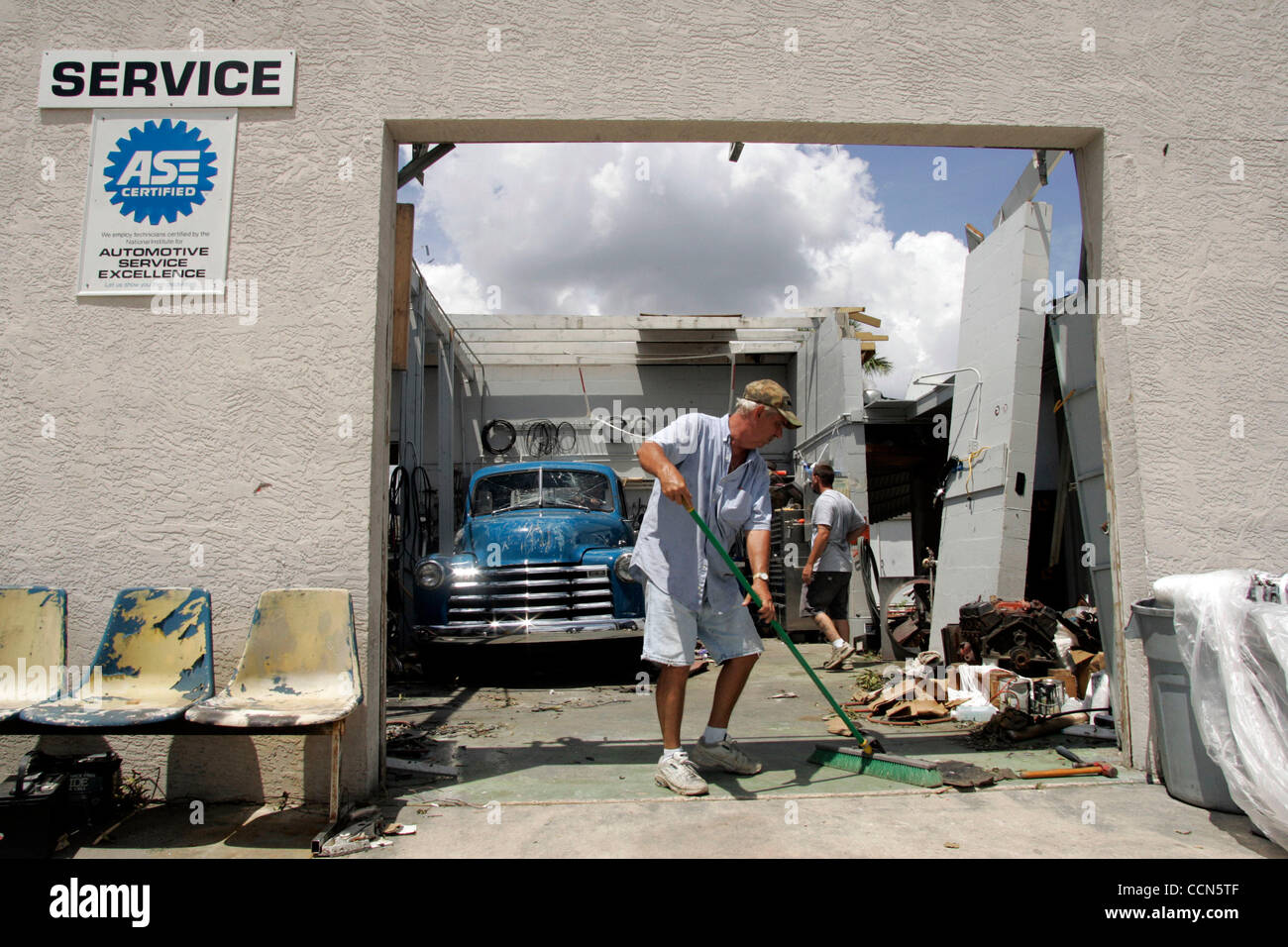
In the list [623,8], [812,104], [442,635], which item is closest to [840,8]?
[812,104]

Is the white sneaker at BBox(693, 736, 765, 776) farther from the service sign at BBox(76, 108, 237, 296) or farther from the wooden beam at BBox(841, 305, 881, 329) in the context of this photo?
the wooden beam at BBox(841, 305, 881, 329)

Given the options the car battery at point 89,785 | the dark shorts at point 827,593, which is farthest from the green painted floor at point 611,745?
the car battery at point 89,785

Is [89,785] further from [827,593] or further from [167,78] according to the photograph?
[827,593]

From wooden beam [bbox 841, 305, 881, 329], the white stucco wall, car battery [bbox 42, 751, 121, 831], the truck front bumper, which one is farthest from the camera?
wooden beam [bbox 841, 305, 881, 329]

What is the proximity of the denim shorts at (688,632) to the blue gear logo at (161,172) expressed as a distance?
2811mm

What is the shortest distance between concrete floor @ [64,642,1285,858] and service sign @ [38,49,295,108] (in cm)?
320

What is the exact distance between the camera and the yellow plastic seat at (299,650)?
11.0ft

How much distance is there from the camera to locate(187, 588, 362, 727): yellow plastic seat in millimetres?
3340

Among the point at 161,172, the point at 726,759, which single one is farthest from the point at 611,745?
the point at 161,172

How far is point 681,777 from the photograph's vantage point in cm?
346

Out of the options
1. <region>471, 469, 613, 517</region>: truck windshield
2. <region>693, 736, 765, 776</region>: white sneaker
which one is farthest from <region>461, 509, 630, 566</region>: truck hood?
<region>693, 736, 765, 776</region>: white sneaker

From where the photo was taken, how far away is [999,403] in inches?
265

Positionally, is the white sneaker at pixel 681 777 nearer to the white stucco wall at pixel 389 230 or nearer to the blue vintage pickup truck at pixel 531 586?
the white stucco wall at pixel 389 230

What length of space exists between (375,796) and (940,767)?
8.25 ft
